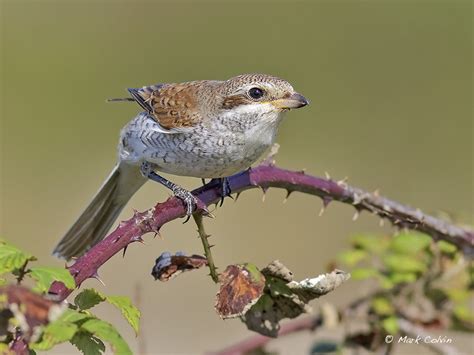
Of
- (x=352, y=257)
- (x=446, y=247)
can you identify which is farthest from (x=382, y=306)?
(x=446, y=247)

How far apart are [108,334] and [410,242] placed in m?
2.05

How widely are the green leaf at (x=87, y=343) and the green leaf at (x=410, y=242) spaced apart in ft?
6.11

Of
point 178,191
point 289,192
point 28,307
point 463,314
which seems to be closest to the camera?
point 28,307

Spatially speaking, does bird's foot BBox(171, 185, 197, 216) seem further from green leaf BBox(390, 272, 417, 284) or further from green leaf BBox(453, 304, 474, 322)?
green leaf BBox(453, 304, 474, 322)

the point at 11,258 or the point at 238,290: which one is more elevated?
the point at 238,290

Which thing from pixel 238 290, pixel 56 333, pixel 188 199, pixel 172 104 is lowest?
pixel 56 333

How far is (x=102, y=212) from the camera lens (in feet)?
14.5

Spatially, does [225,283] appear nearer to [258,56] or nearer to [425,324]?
[425,324]

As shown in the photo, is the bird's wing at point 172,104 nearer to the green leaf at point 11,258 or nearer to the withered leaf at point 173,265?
the withered leaf at point 173,265

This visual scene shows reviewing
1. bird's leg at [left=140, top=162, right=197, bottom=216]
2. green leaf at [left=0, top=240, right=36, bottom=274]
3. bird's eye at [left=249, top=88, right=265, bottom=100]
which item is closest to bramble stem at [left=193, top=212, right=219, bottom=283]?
bird's leg at [left=140, top=162, right=197, bottom=216]

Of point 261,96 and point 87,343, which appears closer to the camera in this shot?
point 87,343

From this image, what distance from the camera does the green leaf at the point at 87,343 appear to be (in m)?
2.10

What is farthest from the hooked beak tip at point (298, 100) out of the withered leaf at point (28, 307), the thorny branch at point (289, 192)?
the withered leaf at point (28, 307)

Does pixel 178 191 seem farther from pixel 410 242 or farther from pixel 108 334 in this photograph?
pixel 108 334
